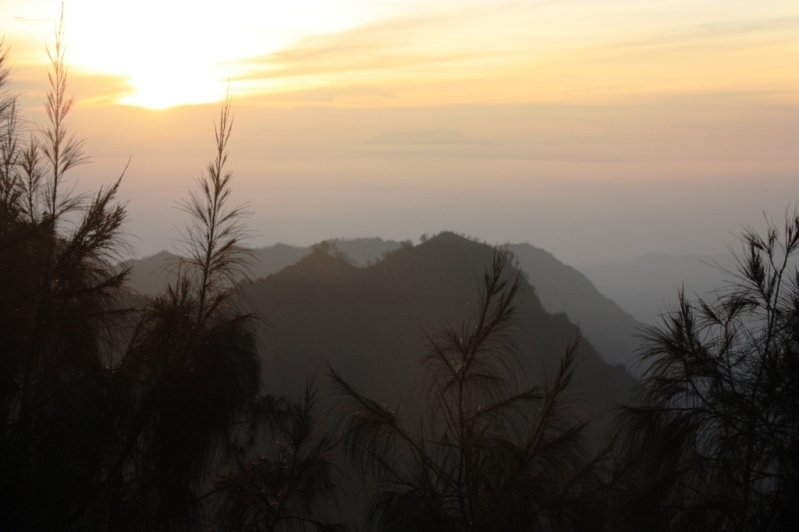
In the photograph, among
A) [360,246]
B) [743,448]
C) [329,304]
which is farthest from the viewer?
[360,246]

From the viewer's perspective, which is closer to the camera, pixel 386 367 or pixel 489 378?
pixel 489 378

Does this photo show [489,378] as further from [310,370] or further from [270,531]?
[310,370]

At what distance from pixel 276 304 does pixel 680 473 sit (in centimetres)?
6207

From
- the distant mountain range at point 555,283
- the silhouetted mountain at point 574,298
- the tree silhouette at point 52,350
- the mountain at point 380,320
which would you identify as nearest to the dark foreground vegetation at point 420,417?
the tree silhouette at point 52,350

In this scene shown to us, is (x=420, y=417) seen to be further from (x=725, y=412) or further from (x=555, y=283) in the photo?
(x=555, y=283)

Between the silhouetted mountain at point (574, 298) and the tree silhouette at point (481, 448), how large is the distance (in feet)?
390

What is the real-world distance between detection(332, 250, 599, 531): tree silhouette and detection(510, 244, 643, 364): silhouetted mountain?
119 m

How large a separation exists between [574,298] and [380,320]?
316 feet

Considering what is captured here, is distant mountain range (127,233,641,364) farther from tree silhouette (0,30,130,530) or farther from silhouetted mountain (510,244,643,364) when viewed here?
tree silhouette (0,30,130,530)

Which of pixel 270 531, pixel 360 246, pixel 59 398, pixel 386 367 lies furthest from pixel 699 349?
pixel 360 246

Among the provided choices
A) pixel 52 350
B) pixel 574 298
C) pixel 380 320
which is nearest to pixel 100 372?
pixel 52 350

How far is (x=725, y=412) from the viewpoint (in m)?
9.61

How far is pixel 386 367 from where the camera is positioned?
222 ft

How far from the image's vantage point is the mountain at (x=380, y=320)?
63906mm
